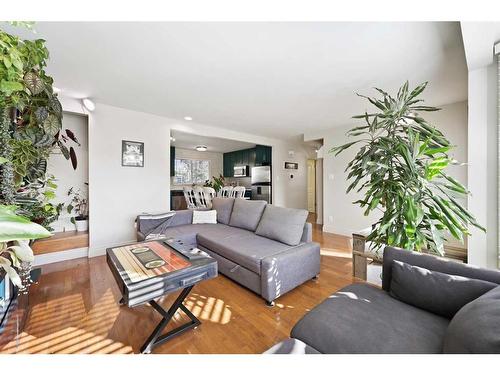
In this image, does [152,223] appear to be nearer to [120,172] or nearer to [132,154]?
[120,172]

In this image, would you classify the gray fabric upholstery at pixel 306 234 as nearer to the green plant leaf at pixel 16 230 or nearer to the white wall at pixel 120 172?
the green plant leaf at pixel 16 230

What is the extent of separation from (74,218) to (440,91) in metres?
5.95

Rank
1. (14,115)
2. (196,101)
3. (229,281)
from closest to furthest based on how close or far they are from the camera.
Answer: (14,115), (229,281), (196,101)

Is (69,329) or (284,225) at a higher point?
(284,225)

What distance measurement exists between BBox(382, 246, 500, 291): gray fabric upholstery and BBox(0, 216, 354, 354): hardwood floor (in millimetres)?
844

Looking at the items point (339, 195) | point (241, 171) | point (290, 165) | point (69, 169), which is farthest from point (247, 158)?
point (69, 169)

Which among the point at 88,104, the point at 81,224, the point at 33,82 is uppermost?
the point at 88,104

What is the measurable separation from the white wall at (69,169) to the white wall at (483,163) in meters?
5.36

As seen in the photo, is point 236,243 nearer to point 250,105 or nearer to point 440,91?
point 250,105

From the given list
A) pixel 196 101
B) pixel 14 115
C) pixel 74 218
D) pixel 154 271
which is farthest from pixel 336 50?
pixel 74 218

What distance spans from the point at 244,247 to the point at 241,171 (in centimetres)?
489

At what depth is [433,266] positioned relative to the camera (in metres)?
1.28

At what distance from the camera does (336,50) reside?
1.93m

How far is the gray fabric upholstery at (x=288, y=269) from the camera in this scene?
1.93m
